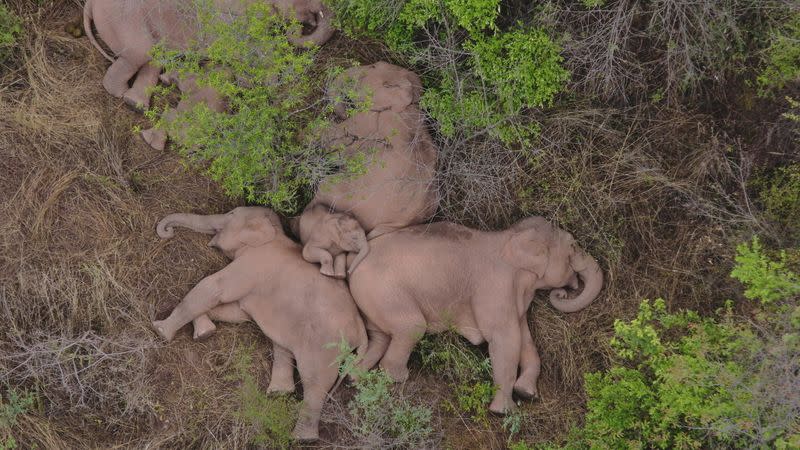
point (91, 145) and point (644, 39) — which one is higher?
point (644, 39)

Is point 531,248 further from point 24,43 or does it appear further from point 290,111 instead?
point 24,43

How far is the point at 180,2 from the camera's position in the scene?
4758 mm

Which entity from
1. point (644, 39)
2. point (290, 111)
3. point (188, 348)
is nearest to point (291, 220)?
point (290, 111)

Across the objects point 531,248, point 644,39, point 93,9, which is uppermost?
point 93,9

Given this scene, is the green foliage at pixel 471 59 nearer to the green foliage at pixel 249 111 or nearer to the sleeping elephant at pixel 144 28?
the sleeping elephant at pixel 144 28

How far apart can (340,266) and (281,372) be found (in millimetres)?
745

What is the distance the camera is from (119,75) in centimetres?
500

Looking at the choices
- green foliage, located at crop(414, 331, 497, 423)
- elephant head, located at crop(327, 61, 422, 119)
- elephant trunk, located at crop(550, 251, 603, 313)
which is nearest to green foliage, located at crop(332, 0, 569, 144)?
elephant head, located at crop(327, 61, 422, 119)

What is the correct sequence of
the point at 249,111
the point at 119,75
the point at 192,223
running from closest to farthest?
the point at 249,111, the point at 192,223, the point at 119,75

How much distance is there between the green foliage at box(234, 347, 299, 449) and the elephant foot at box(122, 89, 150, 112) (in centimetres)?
172

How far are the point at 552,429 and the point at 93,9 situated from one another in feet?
12.7

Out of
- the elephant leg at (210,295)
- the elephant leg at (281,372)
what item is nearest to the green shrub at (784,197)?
the elephant leg at (281,372)

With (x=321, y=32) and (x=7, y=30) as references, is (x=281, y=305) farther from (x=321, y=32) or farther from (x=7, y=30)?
(x=7, y=30)

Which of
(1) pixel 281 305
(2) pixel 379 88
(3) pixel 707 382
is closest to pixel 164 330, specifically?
(1) pixel 281 305
